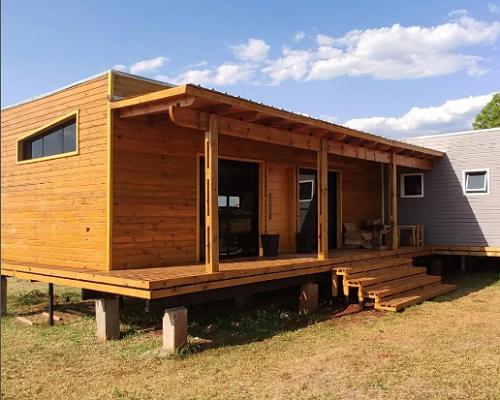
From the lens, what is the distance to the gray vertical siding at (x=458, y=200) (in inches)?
441

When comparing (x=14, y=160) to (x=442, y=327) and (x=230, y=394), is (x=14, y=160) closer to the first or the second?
(x=230, y=394)

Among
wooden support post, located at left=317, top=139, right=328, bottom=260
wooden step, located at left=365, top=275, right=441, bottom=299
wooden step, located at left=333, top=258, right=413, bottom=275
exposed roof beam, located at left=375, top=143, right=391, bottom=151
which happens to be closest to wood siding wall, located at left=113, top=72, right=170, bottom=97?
wooden support post, located at left=317, top=139, right=328, bottom=260

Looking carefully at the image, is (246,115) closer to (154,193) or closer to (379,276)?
(154,193)

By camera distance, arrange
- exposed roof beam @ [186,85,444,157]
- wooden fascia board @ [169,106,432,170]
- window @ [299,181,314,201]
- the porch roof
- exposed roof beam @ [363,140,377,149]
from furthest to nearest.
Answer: window @ [299,181,314,201] < exposed roof beam @ [363,140,377,149] < wooden fascia board @ [169,106,432,170] < the porch roof < exposed roof beam @ [186,85,444,157]

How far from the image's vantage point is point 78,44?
720 cm

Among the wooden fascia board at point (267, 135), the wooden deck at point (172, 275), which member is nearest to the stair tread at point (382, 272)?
the wooden deck at point (172, 275)

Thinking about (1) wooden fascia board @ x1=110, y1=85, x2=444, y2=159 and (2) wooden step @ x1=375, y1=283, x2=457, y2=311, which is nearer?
(1) wooden fascia board @ x1=110, y1=85, x2=444, y2=159

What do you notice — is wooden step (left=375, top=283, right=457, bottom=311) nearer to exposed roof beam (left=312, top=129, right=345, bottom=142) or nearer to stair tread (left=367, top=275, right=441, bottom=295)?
stair tread (left=367, top=275, right=441, bottom=295)

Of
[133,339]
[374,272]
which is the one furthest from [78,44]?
[374,272]

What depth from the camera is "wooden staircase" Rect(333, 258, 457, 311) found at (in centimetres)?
757

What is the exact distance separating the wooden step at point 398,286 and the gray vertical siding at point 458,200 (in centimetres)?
292

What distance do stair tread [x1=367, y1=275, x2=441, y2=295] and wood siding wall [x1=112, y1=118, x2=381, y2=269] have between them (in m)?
3.02

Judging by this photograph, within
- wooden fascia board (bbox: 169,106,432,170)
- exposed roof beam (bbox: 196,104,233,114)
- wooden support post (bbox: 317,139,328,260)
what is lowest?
wooden support post (bbox: 317,139,328,260)

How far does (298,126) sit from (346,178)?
4293mm
